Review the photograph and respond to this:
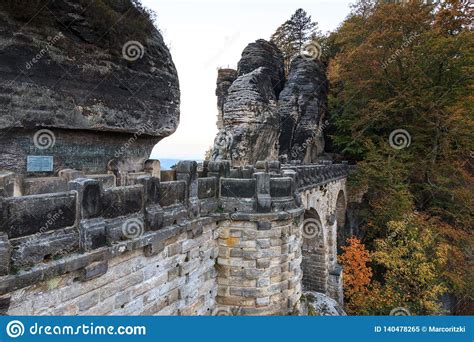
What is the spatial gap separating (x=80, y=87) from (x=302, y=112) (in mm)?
23180

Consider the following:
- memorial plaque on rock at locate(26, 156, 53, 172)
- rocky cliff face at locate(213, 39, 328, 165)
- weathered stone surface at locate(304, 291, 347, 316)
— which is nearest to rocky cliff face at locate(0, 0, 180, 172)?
memorial plaque on rock at locate(26, 156, 53, 172)

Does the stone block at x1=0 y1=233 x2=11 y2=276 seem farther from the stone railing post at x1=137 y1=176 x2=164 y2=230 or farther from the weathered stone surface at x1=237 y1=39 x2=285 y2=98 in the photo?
the weathered stone surface at x1=237 y1=39 x2=285 y2=98

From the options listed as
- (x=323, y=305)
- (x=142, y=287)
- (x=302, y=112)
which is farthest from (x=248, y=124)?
(x=142, y=287)

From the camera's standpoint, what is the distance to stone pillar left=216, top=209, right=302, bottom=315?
6309 mm

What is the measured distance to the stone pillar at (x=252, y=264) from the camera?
6.31m

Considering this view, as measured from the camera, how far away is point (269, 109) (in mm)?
21672

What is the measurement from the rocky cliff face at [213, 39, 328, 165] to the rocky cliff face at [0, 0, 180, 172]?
12587mm

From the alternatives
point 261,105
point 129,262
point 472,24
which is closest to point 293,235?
point 129,262

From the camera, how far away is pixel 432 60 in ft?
69.9

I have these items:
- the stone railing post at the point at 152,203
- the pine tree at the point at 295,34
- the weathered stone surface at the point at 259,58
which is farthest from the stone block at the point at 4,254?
the pine tree at the point at 295,34

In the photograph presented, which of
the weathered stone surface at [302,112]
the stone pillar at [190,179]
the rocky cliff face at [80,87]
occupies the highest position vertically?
the weathered stone surface at [302,112]

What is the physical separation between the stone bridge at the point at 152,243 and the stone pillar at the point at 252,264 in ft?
0.07

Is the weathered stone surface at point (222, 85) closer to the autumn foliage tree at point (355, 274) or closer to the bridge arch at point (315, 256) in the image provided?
the bridge arch at point (315, 256)

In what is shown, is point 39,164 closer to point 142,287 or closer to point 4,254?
point 142,287
